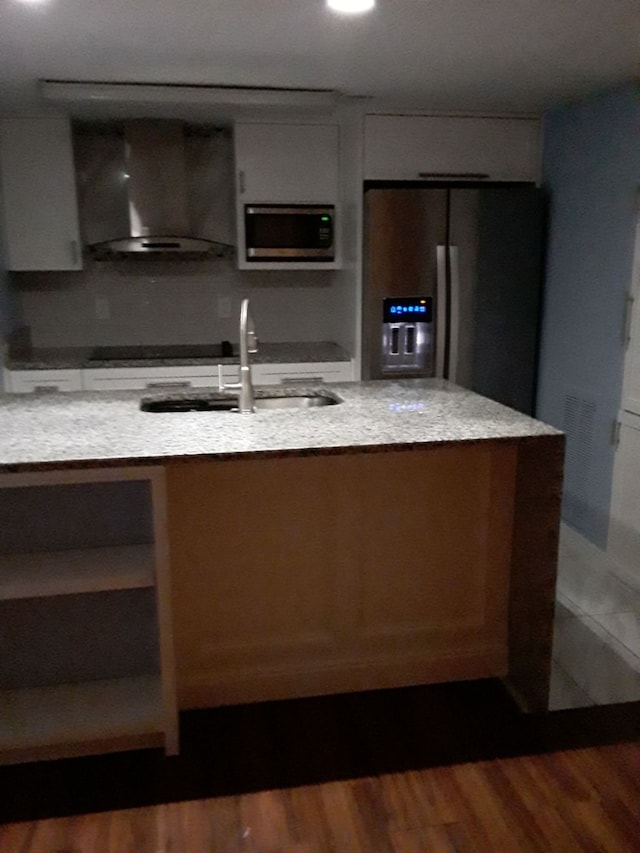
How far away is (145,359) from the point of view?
4.00 meters

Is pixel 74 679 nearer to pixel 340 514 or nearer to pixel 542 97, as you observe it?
pixel 340 514

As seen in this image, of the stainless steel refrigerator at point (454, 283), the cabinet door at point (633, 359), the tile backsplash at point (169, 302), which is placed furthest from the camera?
the tile backsplash at point (169, 302)

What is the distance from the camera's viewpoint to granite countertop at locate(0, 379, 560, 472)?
75.5 inches

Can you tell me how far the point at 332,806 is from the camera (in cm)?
195

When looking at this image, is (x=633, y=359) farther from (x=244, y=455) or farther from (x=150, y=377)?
(x=150, y=377)

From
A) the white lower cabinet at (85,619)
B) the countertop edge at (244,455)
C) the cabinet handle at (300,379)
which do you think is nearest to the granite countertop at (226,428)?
the countertop edge at (244,455)

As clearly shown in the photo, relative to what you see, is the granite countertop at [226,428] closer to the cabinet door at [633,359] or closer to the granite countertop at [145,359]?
the cabinet door at [633,359]

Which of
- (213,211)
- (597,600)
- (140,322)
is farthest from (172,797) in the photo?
(213,211)

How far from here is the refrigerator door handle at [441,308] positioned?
3.81 metres

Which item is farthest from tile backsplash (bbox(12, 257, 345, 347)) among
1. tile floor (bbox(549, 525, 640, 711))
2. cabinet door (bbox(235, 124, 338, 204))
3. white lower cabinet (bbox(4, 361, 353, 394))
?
tile floor (bbox(549, 525, 640, 711))

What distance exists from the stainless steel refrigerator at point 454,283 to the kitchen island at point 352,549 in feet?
4.68

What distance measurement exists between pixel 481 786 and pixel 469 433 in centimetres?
95

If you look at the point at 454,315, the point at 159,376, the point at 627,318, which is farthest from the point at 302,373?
the point at 627,318

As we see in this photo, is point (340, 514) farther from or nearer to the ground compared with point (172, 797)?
farther from the ground
